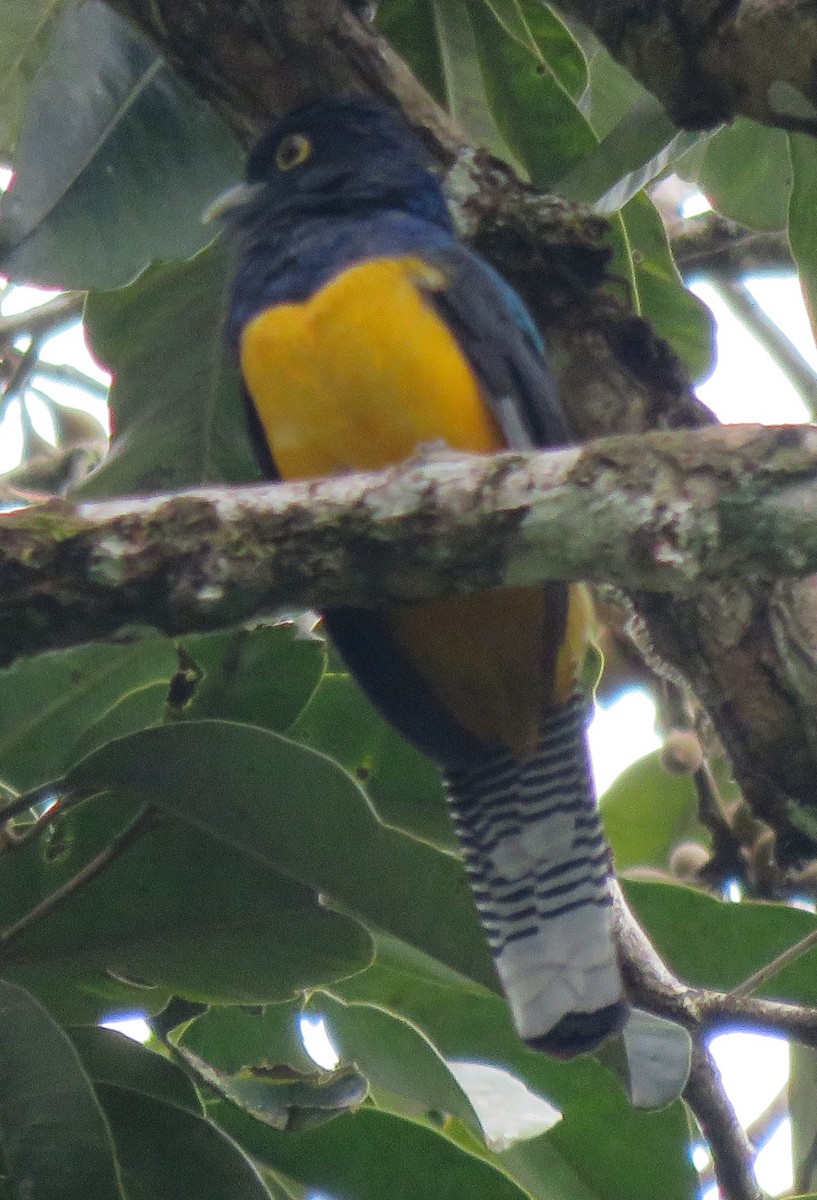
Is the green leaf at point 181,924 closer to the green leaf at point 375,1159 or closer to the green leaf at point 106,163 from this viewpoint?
the green leaf at point 375,1159

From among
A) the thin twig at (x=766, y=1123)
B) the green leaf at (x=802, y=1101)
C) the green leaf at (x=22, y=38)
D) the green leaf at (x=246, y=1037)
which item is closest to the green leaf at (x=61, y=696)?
the green leaf at (x=246, y=1037)

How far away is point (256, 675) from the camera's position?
282 centimetres

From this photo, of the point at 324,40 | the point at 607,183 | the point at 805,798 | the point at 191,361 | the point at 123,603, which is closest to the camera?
the point at 123,603

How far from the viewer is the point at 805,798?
2.76 m

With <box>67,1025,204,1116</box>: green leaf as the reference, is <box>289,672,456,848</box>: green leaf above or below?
above

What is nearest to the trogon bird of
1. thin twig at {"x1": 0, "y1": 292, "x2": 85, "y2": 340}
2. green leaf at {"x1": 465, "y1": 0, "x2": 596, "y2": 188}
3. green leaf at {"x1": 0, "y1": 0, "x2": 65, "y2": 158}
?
green leaf at {"x1": 465, "y1": 0, "x2": 596, "y2": 188}

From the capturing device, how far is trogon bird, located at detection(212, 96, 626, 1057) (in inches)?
121

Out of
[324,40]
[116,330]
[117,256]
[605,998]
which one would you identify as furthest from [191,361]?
[605,998]

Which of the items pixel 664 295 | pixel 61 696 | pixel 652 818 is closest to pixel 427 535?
pixel 61 696

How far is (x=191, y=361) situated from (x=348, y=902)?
1.54 m

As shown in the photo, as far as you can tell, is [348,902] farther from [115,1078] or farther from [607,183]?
[607,183]

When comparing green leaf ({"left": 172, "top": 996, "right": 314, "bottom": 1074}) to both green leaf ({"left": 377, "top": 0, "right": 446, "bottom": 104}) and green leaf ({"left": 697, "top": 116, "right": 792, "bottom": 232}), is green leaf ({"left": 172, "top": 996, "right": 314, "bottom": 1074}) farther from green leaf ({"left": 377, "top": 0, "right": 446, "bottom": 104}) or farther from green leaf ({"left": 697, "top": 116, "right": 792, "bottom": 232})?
green leaf ({"left": 697, "top": 116, "right": 792, "bottom": 232})

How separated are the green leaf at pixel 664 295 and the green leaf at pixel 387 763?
125 cm

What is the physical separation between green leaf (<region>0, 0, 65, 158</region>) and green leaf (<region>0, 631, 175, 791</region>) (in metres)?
1.54
